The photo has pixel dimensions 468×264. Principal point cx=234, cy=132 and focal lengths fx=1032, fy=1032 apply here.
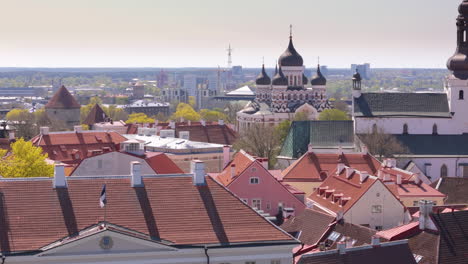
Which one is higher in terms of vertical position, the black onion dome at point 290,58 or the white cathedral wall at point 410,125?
the black onion dome at point 290,58

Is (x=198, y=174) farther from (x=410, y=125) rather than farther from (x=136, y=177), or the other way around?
(x=410, y=125)

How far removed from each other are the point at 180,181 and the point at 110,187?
258cm

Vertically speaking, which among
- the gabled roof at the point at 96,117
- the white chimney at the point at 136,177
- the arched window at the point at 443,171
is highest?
the white chimney at the point at 136,177

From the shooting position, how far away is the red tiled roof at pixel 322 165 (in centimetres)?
7331

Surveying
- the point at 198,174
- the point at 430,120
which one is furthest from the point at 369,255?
the point at 430,120

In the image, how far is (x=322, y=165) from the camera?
7494 cm

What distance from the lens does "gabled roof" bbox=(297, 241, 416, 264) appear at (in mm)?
39344

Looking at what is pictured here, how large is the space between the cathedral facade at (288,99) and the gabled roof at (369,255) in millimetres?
98530

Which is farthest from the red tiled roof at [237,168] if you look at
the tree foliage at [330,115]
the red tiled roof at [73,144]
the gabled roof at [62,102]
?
the gabled roof at [62,102]

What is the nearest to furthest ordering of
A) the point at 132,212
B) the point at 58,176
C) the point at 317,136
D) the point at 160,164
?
1. the point at 132,212
2. the point at 58,176
3. the point at 160,164
4. the point at 317,136

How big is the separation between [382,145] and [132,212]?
58516mm

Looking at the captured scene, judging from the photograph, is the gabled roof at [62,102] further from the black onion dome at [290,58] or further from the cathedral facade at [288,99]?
the black onion dome at [290,58]

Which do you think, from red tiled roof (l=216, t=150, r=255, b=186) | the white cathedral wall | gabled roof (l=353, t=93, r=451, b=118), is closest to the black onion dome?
gabled roof (l=353, t=93, r=451, b=118)

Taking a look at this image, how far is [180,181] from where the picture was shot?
37469 mm
